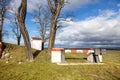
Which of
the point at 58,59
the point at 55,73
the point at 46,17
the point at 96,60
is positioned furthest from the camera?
the point at 46,17

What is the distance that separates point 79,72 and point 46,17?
95.7 ft

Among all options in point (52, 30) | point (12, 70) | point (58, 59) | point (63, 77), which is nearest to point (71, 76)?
point (63, 77)

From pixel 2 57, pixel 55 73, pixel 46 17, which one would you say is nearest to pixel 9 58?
pixel 2 57

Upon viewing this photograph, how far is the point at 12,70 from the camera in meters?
9.19

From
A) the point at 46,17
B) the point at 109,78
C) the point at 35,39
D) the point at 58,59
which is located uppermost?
the point at 46,17

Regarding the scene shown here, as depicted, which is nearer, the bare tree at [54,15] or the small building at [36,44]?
the bare tree at [54,15]

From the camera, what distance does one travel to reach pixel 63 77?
27.5 feet

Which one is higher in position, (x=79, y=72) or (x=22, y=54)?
(x=22, y=54)

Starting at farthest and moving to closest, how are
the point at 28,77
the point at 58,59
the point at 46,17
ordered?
the point at 46,17
the point at 58,59
the point at 28,77

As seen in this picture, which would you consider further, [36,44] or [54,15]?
[36,44]

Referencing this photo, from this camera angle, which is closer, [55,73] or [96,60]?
[55,73]

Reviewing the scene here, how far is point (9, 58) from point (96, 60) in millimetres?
8086

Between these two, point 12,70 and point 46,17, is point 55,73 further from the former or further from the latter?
point 46,17

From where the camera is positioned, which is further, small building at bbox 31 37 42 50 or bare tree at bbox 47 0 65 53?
small building at bbox 31 37 42 50
